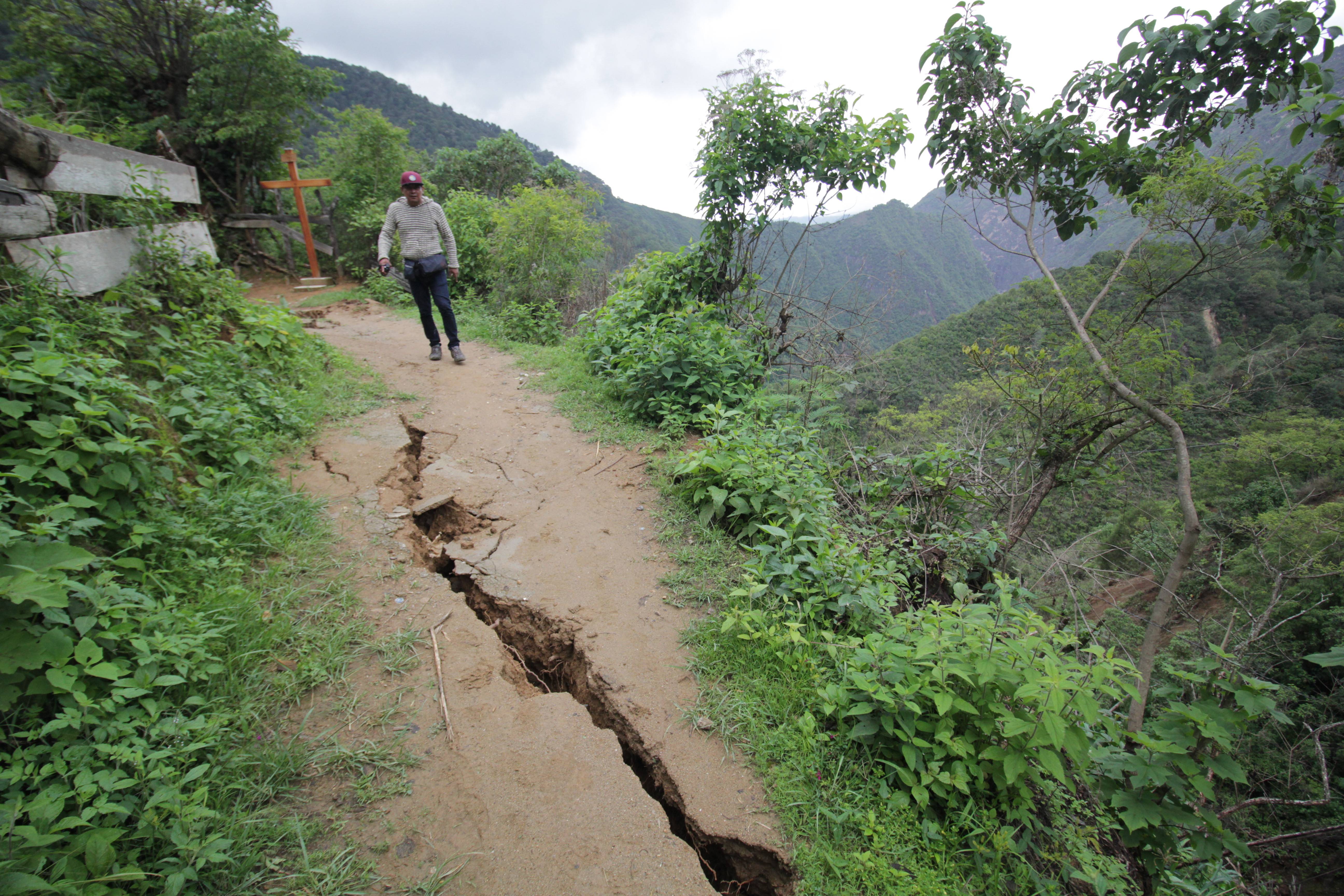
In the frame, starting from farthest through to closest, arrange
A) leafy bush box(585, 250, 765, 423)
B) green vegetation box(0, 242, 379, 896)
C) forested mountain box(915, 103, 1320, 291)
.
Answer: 1. leafy bush box(585, 250, 765, 423)
2. forested mountain box(915, 103, 1320, 291)
3. green vegetation box(0, 242, 379, 896)

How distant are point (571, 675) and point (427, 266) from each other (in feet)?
14.9

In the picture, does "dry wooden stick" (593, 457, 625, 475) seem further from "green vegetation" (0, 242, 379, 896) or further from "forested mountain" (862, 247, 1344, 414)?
"forested mountain" (862, 247, 1344, 414)

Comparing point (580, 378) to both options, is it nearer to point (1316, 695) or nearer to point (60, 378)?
point (60, 378)

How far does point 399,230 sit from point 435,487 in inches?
129

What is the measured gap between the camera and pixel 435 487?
11.3ft

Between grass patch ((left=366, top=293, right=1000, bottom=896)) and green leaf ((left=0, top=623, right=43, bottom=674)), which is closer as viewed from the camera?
green leaf ((left=0, top=623, right=43, bottom=674))

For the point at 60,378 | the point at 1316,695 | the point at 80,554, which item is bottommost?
the point at 1316,695

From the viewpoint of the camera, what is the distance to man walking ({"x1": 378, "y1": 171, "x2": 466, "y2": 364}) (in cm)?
523

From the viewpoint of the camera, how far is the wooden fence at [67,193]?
2.69m

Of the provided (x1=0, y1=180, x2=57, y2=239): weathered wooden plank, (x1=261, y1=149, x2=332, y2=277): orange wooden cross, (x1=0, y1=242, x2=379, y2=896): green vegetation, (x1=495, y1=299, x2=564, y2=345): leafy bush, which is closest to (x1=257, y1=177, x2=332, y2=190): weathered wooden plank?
(x1=261, y1=149, x2=332, y2=277): orange wooden cross

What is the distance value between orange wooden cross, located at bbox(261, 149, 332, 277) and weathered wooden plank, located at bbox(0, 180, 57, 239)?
916 cm

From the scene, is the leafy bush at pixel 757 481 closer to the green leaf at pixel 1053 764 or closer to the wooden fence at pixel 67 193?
the green leaf at pixel 1053 764

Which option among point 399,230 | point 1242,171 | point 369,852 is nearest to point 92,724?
point 369,852

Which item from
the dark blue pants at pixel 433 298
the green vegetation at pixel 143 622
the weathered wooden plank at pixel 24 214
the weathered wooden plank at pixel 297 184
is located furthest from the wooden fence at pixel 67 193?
the weathered wooden plank at pixel 297 184
